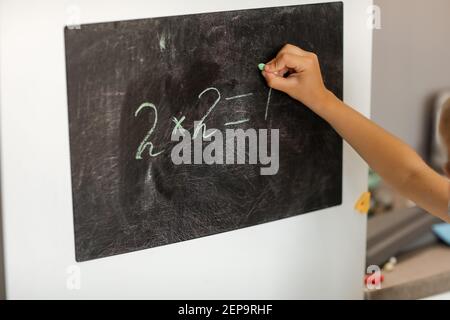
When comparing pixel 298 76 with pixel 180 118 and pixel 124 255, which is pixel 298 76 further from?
pixel 124 255

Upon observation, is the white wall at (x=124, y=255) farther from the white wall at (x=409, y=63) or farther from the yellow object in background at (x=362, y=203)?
the white wall at (x=409, y=63)

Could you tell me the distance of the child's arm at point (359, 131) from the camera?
3.89 feet

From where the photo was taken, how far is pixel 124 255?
1154 mm

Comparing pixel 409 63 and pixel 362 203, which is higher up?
pixel 409 63

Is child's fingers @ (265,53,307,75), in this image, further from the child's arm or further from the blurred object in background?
the blurred object in background

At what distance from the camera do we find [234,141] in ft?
4.03

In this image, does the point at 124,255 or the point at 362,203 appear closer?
the point at 124,255

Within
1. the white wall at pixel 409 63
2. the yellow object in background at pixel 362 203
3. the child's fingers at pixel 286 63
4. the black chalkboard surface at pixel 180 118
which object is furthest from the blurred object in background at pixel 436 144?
the child's fingers at pixel 286 63

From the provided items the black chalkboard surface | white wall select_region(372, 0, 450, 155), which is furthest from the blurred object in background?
the black chalkboard surface

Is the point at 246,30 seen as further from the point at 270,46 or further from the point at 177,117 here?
the point at 177,117

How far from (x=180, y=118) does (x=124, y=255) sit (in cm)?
24

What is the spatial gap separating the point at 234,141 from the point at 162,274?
0.85 ft

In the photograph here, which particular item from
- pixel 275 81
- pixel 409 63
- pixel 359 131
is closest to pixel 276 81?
pixel 275 81
